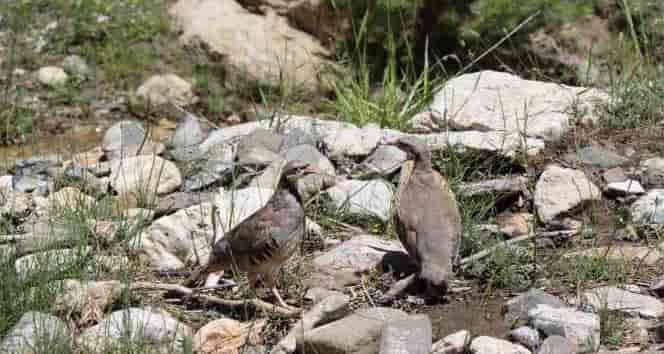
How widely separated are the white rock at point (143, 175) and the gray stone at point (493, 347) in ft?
9.44

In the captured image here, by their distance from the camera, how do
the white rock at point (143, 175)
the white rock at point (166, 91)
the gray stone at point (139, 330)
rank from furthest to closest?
the white rock at point (166, 91), the white rock at point (143, 175), the gray stone at point (139, 330)

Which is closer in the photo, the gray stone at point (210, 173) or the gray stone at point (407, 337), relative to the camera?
the gray stone at point (407, 337)

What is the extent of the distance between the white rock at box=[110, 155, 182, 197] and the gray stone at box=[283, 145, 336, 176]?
773 millimetres

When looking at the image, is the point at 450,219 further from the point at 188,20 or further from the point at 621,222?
the point at 188,20

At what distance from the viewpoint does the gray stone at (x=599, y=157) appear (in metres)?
7.45

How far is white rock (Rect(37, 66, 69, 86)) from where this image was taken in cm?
1073

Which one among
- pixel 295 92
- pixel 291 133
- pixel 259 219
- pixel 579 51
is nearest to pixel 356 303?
pixel 259 219

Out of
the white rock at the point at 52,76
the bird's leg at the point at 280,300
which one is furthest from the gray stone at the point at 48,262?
the white rock at the point at 52,76

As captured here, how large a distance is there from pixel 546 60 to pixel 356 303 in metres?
5.62

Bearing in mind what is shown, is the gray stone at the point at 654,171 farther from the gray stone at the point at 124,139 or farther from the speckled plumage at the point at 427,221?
the gray stone at the point at 124,139

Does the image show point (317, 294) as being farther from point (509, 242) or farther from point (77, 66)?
point (77, 66)

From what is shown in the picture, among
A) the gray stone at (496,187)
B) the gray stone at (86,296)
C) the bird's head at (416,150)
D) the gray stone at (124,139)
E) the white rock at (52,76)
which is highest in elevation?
the bird's head at (416,150)

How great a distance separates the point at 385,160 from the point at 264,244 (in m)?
2.12

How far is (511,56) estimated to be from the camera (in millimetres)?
10484
